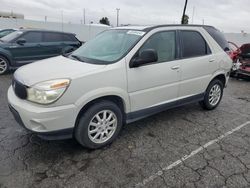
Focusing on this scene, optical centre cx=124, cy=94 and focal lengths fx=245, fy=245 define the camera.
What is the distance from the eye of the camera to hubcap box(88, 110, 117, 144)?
3.37m

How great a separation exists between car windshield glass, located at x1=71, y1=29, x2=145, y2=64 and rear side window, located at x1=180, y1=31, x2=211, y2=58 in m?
0.94

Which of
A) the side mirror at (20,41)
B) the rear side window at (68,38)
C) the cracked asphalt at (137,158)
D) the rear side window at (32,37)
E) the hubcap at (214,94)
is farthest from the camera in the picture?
the rear side window at (68,38)

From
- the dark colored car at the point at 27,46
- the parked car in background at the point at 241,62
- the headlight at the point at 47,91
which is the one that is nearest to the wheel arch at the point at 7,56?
the dark colored car at the point at 27,46

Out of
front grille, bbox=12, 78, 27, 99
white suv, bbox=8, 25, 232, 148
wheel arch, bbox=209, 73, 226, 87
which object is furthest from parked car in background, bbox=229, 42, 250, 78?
front grille, bbox=12, 78, 27, 99

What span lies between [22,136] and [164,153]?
219cm

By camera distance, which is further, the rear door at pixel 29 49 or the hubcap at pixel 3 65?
the rear door at pixel 29 49

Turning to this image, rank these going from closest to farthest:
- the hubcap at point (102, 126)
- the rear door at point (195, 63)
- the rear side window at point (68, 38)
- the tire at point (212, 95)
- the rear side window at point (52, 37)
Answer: the hubcap at point (102, 126) → the rear door at point (195, 63) → the tire at point (212, 95) → the rear side window at point (52, 37) → the rear side window at point (68, 38)

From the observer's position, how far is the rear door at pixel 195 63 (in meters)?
4.30

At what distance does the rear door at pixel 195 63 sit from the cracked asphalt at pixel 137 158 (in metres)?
0.67

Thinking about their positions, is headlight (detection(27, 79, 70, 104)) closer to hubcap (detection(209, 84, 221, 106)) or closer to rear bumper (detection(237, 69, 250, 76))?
hubcap (detection(209, 84, 221, 106))

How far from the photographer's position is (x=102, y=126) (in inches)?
136

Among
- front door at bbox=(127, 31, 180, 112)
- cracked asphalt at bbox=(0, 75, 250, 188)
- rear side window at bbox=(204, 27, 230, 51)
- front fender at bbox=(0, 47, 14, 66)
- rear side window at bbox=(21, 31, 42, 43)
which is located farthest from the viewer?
rear side window at bbox=(21, 31, 42, 43)

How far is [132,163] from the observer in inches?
125

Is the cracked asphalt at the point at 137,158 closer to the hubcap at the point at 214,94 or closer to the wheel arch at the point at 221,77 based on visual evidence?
the hubcap at the point at 214,94
